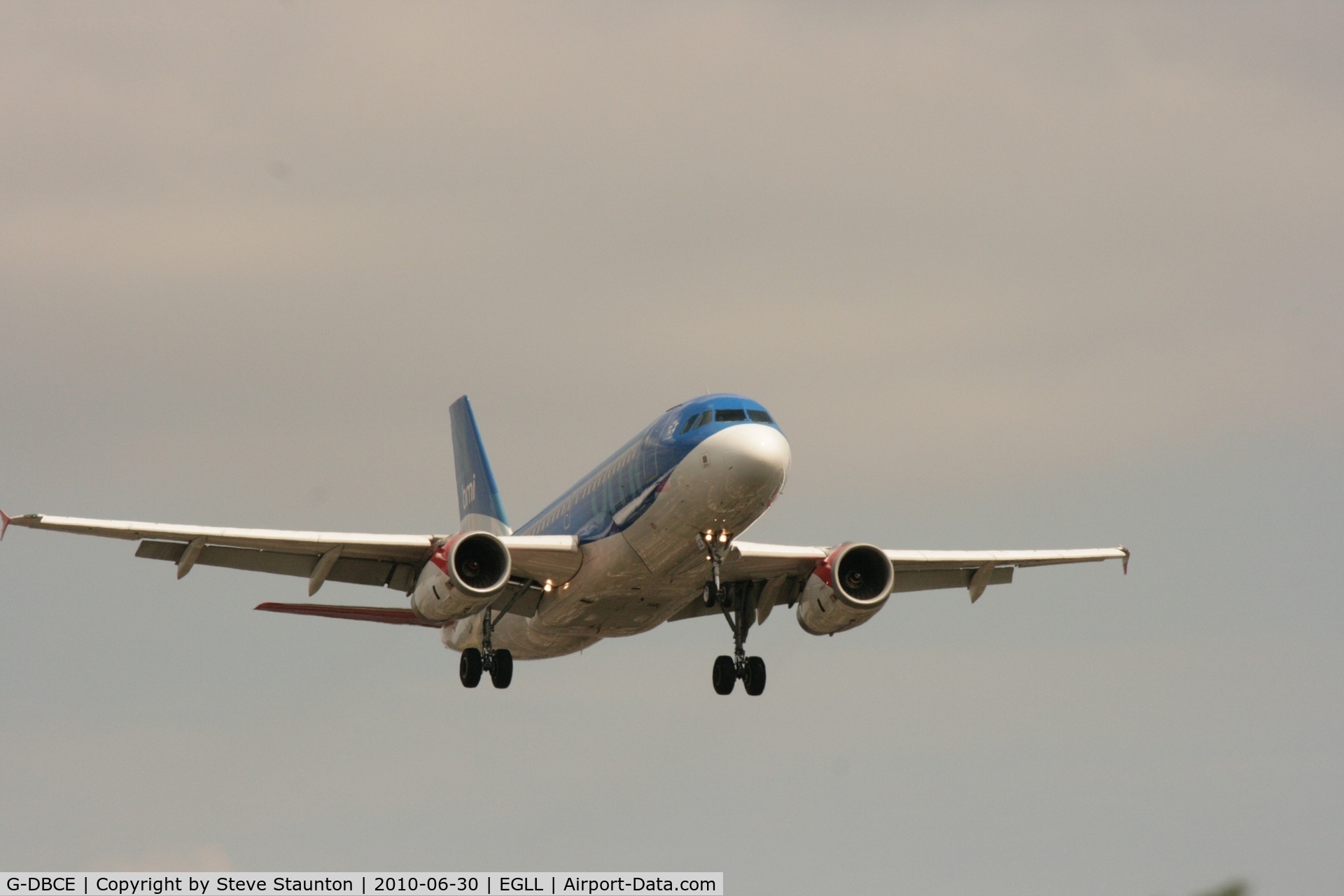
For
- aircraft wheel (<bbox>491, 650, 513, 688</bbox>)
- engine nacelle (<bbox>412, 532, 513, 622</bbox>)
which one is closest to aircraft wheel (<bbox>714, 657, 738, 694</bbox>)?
aircraft wheel (<bbox>491, 650, 513, 688</bbox>)

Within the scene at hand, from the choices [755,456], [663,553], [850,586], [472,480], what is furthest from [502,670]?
[472,480]

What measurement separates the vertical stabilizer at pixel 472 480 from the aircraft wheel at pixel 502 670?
9.26 m

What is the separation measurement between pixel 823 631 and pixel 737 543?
3.26m

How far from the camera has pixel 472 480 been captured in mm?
56031

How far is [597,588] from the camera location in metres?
40.0

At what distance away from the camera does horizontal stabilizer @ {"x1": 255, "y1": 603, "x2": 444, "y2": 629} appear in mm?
43969

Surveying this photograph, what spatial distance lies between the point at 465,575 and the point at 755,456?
293 inches

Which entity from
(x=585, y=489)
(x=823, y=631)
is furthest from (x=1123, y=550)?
(x=585, y=489)

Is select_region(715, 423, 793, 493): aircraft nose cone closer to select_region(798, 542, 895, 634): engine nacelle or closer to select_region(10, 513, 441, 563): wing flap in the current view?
select_region(798, 542, 895, 634): engine nacelle

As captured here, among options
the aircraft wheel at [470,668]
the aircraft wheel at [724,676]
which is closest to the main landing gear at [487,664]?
the aircraft wheel at [470,668]

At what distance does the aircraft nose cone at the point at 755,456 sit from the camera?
116 feet

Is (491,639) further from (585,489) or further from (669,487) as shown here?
(669,487)

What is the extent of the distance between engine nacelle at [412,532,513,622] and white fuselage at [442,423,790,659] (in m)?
2.14

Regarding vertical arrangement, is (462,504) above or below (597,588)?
above
